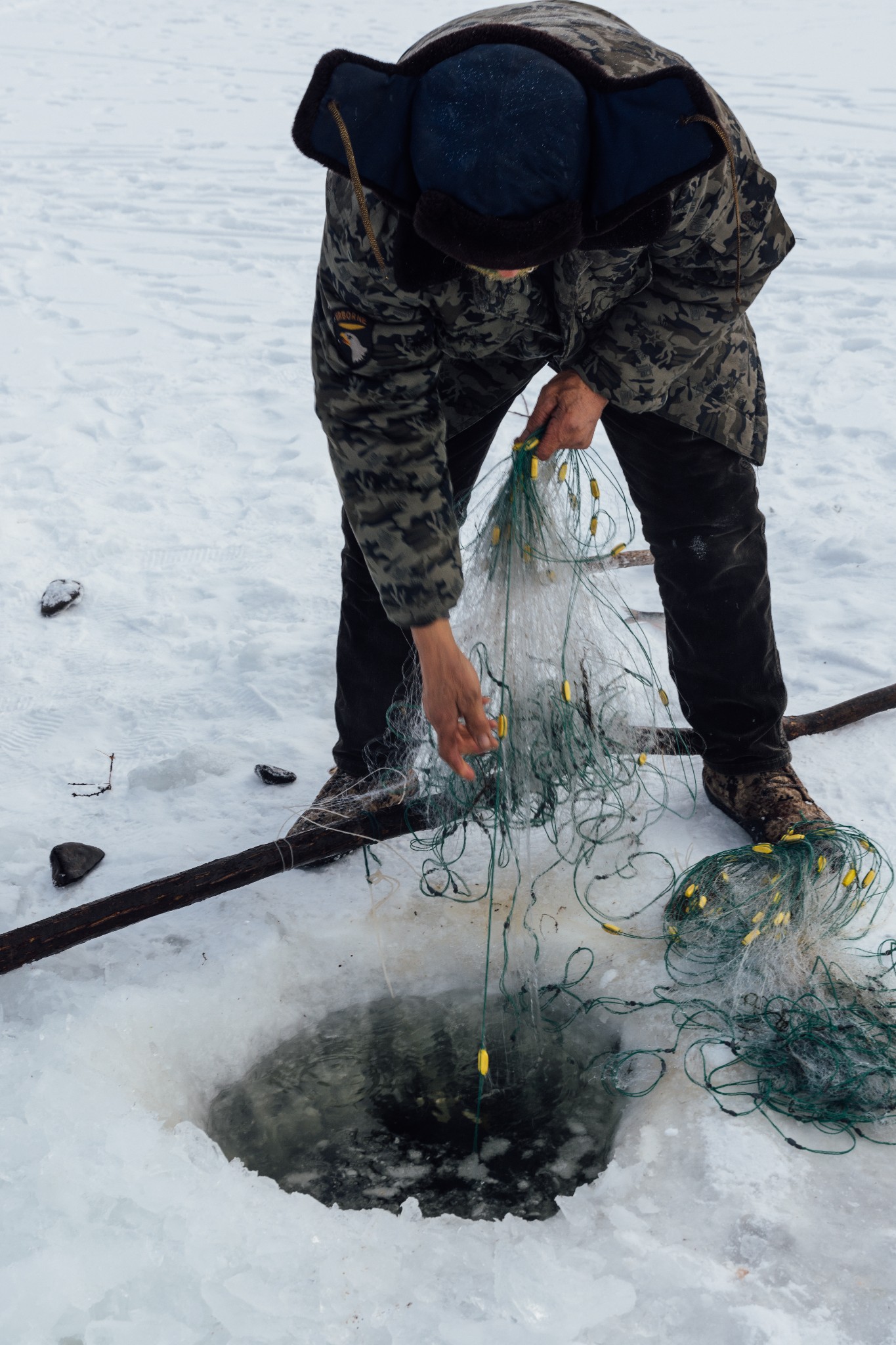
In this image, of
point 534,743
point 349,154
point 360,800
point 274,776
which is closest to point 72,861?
point 274,776

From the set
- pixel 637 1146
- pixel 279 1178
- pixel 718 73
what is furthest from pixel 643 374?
pixel 718 73

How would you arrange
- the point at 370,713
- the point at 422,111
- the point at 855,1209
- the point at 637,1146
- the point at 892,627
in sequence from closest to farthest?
the point at 422,111
the point at 855,1209
the point at 637,1146
the point at 370,713
the point at 892,627

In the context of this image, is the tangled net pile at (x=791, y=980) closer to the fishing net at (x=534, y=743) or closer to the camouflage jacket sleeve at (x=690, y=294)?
the fishing net at (x=534, y=743)

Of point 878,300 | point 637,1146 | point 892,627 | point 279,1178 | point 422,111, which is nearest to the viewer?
point 422,111

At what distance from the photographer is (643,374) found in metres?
1.94

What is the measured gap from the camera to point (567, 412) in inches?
79.6

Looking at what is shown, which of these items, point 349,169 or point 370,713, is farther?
point 370,713

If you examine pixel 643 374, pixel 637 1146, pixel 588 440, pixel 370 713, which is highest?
pixel 643 374

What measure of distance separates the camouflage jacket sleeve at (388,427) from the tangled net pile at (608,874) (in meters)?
0.28

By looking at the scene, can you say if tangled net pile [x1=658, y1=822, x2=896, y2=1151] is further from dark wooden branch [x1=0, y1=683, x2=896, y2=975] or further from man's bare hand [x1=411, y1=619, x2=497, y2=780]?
man's bare hand [x1=411, y1=619, x2=497, y2=780]

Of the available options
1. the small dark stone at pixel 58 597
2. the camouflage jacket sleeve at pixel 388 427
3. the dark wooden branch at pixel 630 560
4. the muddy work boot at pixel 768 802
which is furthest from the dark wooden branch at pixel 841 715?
the small dark stone at pixel 58 597

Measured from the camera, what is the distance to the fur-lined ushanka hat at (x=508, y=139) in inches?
55.3

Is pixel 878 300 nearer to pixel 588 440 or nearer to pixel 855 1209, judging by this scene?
pixel 588 440

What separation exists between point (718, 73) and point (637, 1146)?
9.24 meters
